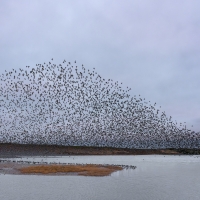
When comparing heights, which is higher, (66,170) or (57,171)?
(66,170)

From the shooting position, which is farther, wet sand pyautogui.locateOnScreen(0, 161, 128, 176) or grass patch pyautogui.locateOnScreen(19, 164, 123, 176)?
grass patch pyautogui.locateOnScreen(19, 164, 123, 176)

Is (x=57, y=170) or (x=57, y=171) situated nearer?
(x=57, y=171)

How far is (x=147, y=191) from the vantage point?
48.8 meters

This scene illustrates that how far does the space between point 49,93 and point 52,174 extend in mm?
20781

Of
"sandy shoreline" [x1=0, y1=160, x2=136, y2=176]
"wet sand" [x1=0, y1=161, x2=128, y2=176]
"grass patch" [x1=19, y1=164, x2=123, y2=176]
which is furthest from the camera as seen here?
"grass patch" [x1=19, y1=164, x2=123, y2=176]

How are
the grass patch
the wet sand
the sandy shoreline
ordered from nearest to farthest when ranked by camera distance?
the sandy shoreline → the wet sand → the grass patch

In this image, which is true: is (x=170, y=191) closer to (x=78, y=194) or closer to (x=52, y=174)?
(x=78, y=194)

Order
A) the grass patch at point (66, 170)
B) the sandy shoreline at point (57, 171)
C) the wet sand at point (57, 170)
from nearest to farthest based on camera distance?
the sandy shoreline at point (57, 171)
the wet sand at point (57, 170)
the grass patch at point (66, 170)

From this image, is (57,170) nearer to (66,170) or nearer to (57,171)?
(57,171)

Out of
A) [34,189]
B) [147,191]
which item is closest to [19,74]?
[34,189]

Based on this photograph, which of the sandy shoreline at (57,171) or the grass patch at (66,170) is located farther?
the grass patch at (66,170)

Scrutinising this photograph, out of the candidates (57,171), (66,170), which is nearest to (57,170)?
(57,171)

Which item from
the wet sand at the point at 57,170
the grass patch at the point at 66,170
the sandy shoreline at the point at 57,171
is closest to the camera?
the sandy shoreline at the point at 57,171

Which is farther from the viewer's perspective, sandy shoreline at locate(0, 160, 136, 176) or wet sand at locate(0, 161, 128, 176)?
wet sand at locate(0, 161, 128, 176)
